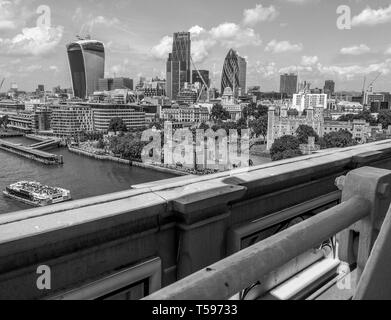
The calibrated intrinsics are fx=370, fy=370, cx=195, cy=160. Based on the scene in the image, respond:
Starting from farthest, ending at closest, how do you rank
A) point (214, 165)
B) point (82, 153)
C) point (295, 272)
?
point (82, 153), point (214, 165), point (295, 272)

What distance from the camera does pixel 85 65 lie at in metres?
44.0

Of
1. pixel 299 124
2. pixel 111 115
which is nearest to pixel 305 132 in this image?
pixel 299 124

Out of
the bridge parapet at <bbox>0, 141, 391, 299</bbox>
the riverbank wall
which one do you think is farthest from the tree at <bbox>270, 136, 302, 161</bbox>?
the bridge parapet at <bbox>0, 141, 391, 299</bbox>

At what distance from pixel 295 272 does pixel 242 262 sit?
47 centimetres

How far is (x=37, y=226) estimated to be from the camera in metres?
0.56

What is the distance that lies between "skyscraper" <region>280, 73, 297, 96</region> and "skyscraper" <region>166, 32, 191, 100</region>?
59.9 ft

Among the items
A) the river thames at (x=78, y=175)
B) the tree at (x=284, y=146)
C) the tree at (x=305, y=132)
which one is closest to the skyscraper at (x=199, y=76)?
the river thames at (x=78, y=175)

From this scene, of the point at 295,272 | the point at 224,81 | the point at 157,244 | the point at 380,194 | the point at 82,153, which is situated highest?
the point at 224,81

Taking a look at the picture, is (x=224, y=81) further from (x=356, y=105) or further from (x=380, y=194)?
(x=380, y=194)

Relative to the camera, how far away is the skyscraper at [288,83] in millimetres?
66688

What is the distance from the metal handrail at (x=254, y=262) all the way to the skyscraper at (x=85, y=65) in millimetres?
44681

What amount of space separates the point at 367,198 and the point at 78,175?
15650 mm

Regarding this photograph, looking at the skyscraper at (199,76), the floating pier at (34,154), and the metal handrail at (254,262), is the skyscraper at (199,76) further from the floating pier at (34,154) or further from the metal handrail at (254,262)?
the metal handrail at (254,262)
